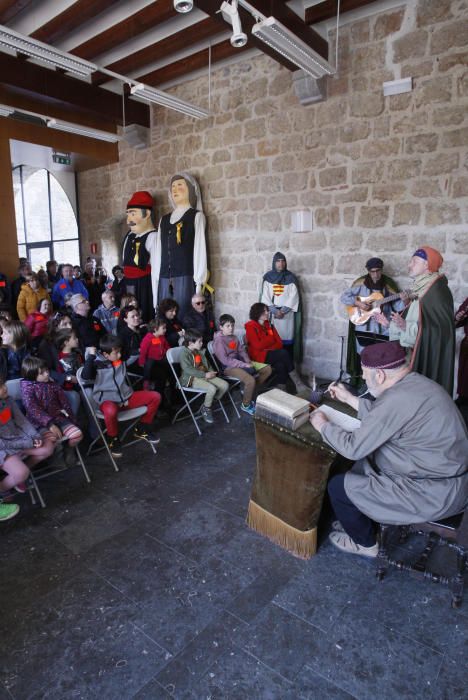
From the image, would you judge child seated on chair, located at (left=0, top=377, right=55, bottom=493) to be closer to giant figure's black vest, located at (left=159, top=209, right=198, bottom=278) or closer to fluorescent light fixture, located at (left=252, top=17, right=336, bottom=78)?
fluorescent light fixture, located at (left=252, top=17, right=336, bottom=78)

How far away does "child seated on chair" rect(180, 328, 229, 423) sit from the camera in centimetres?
435

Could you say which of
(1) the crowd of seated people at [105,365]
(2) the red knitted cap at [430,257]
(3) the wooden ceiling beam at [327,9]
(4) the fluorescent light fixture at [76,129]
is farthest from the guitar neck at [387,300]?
(4) the fluorescent light fixture at [76,129]

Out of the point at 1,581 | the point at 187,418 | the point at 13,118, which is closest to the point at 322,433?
the point at 1,581

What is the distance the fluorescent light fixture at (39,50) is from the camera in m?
3.67

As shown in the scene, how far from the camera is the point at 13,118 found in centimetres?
707

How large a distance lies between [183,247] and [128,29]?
2.60m

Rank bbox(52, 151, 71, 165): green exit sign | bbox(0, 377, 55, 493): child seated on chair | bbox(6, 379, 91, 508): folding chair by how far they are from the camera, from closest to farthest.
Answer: bbox(0, 377, 55, 493): child seated on chair < bbox(6, 379, 91, 508): folding chair < bbox(52, 151, 71, 165): green exit sign

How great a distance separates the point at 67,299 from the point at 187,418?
3.00m

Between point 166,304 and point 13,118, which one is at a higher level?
point 13,118

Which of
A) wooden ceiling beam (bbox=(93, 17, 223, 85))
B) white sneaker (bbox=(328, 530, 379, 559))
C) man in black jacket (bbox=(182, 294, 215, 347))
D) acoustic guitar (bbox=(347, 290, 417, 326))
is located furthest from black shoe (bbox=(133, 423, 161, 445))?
wooden ceiling beam (bbox=(93, 17, 223, 85))

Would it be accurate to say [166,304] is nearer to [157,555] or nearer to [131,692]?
[157,555]

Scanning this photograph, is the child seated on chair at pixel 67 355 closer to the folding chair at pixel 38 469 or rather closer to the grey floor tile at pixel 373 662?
the folding chair at pixel 38 469

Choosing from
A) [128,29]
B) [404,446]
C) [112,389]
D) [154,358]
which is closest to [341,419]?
[404,446]

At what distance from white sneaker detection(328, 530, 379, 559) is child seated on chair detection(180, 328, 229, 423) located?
2018 millimetres
